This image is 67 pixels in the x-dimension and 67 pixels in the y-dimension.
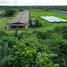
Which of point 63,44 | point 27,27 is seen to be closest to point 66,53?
point 63,44

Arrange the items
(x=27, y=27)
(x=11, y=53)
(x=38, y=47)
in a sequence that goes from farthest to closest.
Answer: (x=27, y=27)
(x=38, y=47)
(x=11, y=53)

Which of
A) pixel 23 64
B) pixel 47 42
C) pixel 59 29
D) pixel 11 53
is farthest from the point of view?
pixel 59 29

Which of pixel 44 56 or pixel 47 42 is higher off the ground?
pixel 44 56

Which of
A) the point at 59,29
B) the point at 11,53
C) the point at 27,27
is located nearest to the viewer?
the point at 11,53

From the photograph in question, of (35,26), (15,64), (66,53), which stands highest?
(15,64)

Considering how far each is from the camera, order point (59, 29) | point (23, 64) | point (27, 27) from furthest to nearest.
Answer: point (27, 27) → point (59, 29) → point (23, 64)

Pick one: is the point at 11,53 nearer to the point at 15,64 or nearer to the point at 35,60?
the point at 15,64

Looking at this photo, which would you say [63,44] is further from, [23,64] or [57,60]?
[23,64]

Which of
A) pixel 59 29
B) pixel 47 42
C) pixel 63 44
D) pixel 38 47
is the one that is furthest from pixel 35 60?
pixel 59 29

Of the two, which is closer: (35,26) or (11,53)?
(11,53)
